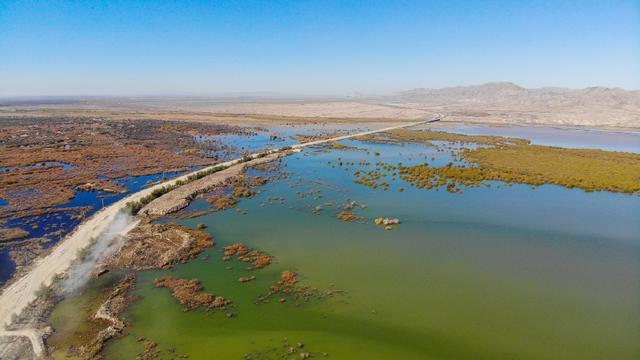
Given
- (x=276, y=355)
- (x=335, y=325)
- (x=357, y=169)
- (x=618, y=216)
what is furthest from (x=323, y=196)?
(x=618, y=216)

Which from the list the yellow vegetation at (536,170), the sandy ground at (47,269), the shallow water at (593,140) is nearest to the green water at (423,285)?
the sandy ground at (47,269)

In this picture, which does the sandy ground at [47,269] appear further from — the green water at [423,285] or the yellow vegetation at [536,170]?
the yellow vegetation at [536,170]

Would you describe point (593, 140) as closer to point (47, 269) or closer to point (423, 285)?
point (423, 285)

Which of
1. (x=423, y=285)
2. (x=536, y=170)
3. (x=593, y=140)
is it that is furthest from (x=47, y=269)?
(x=593, y=140)

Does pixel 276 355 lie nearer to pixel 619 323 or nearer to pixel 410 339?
pixel 410 339

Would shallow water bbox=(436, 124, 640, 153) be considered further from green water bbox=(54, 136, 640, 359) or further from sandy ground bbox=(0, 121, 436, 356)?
sandy ground bbox=(0, 121, 436, 356)

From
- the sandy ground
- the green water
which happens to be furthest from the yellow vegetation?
the sandy ground
